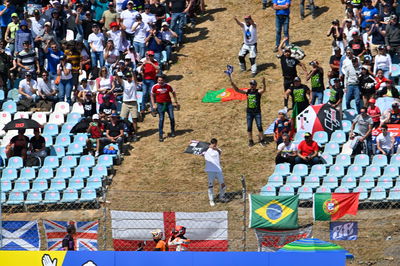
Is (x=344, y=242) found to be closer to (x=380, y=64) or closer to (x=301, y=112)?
(x=301, y=112)

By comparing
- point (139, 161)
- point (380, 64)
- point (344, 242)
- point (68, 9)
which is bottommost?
point (344, 242)

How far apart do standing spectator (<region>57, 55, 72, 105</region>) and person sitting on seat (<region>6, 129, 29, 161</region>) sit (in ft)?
9.06

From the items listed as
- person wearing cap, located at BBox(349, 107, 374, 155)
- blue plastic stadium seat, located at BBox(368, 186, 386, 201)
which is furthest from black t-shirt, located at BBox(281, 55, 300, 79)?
blue plastic stadium seat, located at BBox(368, 186, 386, 201)

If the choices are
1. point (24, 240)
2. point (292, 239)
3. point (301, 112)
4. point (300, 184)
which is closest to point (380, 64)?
point (301, 112)

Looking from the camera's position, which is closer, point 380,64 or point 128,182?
point 128,182

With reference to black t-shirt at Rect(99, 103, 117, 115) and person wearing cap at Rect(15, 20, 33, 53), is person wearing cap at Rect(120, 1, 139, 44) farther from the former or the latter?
black t-shirt at Rect(99, 103, 117, 115)

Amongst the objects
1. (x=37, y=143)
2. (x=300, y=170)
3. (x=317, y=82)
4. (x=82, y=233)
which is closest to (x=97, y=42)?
(x=37, y=143)

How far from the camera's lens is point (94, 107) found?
29562mm

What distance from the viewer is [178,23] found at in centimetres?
3425

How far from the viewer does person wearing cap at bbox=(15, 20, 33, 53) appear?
104ft

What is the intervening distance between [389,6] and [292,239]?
12655 mm

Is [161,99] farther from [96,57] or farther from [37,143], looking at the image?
[96,57]

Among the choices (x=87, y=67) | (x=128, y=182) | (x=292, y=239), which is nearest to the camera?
(x=292, y=239)

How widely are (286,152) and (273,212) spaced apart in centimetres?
508
